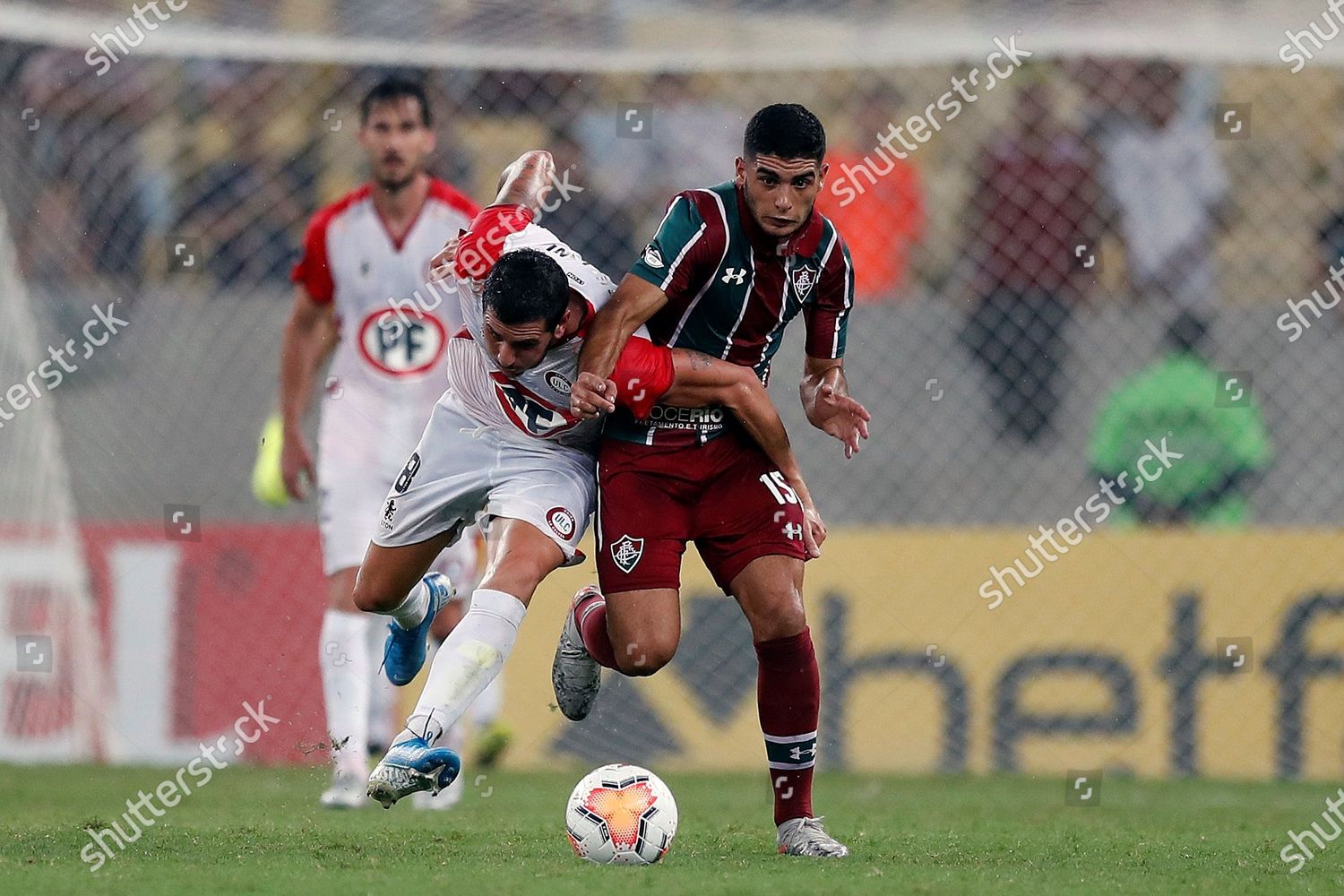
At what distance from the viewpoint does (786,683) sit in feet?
18.9

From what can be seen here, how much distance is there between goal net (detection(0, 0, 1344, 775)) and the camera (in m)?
9.50

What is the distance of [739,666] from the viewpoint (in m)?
9.60

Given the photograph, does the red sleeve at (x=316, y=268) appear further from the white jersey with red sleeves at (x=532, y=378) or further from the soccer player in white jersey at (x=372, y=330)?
the white jersey with red sleeves at (x=532, y=378)

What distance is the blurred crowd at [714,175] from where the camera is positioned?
397 inches

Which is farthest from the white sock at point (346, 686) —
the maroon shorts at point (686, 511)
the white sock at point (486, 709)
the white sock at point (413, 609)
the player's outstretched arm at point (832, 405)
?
the player's outstretched arm at point (832, 405)

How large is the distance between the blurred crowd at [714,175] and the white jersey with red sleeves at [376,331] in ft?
7.18

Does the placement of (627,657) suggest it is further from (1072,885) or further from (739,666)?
(739,666)

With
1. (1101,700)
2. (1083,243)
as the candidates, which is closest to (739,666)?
(1101,700)

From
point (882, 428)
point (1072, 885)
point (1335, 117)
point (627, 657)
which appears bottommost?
point (1072, 885)

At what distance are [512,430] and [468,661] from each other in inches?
38.7

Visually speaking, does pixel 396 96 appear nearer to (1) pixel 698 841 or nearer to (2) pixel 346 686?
(2) pixel 346 686

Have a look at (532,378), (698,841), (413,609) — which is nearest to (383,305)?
(413,609)

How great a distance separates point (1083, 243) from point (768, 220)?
5142mm

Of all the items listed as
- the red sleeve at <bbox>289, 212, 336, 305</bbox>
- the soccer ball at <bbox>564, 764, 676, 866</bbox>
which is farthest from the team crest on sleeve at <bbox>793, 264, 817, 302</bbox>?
the red sleeve at <bbox>289, 212, 336, 305</bbox>
